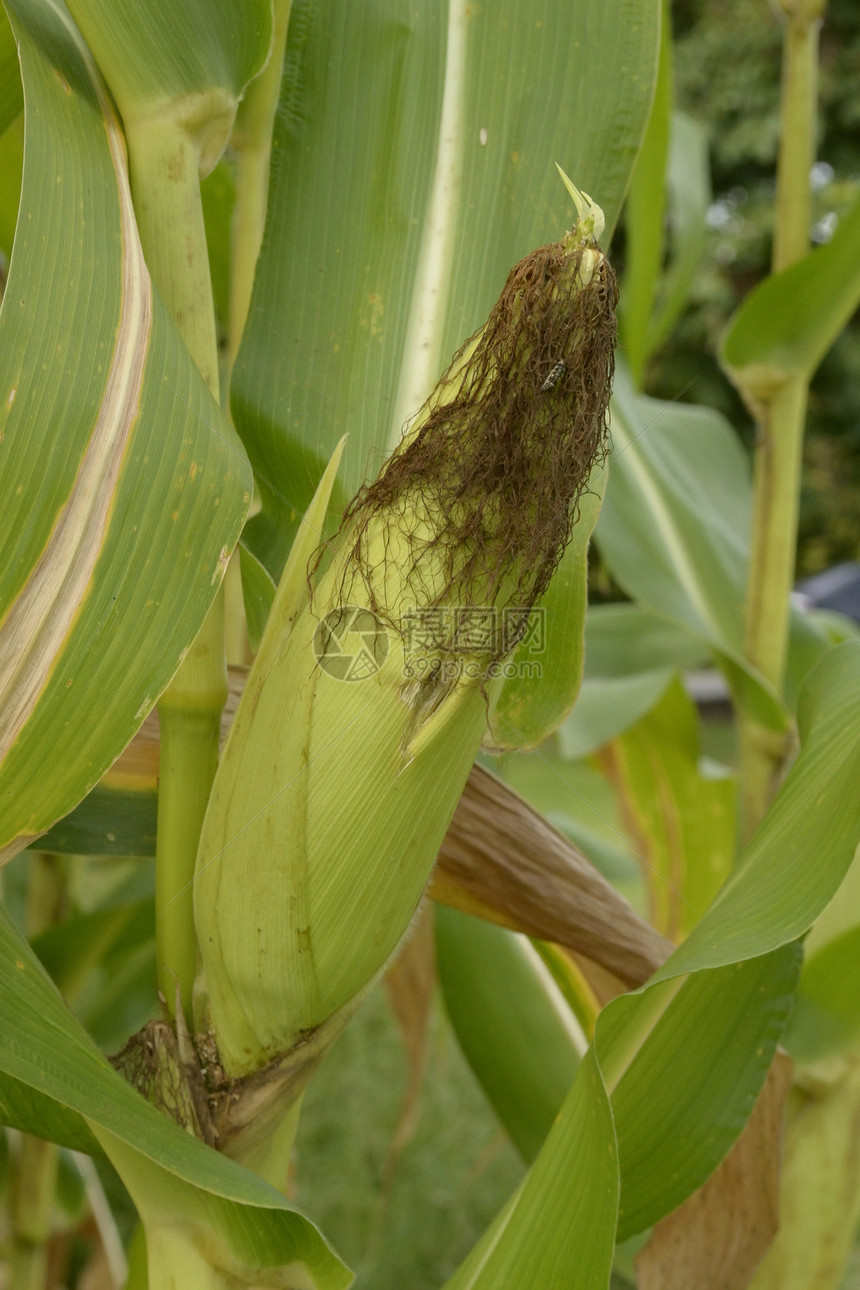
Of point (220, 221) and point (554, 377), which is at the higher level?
point (220, 221)

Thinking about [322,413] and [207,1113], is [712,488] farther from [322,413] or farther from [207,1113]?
[207,1113]

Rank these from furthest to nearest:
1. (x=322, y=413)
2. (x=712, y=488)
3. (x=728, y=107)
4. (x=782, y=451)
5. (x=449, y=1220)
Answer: (x=728, y=107), (x=449, y=1220), (x=712, y=488), (x=782, y=451), (x=322, y=413)

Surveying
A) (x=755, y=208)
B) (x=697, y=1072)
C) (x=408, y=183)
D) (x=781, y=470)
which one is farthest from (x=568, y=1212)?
(x=755, y=208)

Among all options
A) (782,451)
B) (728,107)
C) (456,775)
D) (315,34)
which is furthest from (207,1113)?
(728,107)

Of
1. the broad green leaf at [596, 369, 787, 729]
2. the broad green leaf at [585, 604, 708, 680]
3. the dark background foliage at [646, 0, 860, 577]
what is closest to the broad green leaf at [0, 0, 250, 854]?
the broad green leaf at [596, 369, 787, 729]

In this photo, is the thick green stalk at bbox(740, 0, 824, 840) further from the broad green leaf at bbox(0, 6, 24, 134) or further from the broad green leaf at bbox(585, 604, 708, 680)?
the broad green leaf at bbox(0, 6, 24, 134)

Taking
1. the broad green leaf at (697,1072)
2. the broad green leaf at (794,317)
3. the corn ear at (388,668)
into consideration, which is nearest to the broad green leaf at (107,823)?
the corn ear at (388,668)
